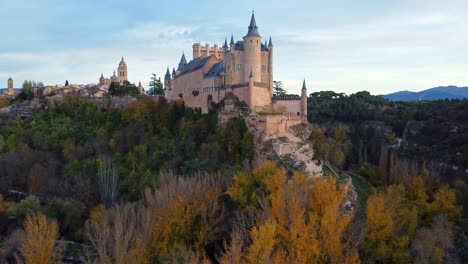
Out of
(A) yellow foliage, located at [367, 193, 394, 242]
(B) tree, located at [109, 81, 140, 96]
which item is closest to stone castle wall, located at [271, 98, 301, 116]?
(A) yellow foliage, located at [367, 193, 394, 242]

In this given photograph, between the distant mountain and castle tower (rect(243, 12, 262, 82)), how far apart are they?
10923 cm

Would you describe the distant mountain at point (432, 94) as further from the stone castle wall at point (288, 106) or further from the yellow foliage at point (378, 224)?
the yellow foliage at point (378, 224)

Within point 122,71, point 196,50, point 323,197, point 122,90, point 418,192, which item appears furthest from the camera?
point 122,71

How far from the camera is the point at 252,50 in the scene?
39.3 metres

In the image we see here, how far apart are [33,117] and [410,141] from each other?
49.6m

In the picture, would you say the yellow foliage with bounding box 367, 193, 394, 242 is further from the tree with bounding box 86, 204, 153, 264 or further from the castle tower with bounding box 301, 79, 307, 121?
the castle tower with bounding box 301, 79, 307, 121

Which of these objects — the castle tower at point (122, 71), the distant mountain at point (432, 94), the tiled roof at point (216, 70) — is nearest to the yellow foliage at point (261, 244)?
the tiled roof at point (216, 70)

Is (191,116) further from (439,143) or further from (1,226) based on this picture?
(439,143)

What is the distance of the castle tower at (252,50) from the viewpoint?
3925 centimetres

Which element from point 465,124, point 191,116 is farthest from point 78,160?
point 465,124

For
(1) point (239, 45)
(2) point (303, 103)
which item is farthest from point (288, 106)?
(1) point (239, 45)

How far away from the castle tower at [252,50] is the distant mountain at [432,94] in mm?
109232

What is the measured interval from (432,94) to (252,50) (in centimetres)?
12345

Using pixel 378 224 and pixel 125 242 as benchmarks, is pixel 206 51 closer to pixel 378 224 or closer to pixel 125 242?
pixel 378 224
